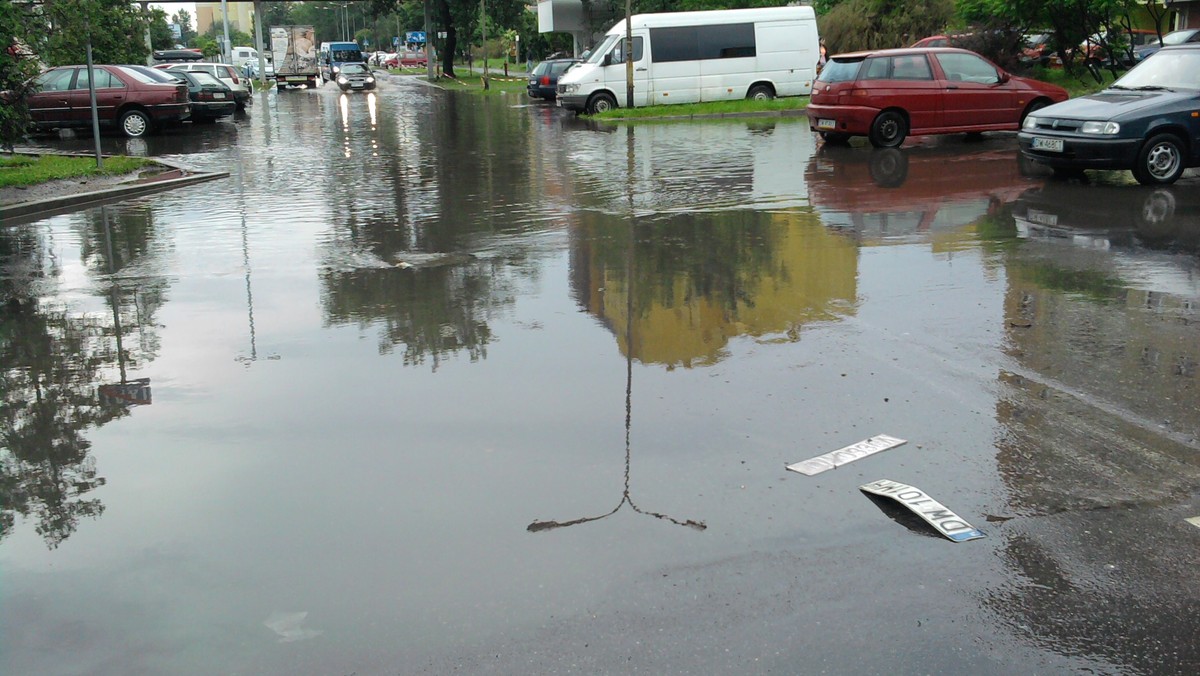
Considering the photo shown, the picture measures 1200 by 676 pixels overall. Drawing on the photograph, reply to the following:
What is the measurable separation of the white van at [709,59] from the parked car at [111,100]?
10911 millimetres

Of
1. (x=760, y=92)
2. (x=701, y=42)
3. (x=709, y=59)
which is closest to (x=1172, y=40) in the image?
(x=760, y=92)

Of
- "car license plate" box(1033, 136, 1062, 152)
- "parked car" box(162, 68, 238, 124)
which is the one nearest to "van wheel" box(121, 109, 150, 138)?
"parked car" box(162, 68, 238, 124)

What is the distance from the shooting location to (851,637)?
155 inches

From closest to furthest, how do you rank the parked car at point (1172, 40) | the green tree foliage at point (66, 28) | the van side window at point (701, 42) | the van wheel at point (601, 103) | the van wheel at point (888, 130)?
the green tree foliage at point (66, 28) → the van wheel at point (888, 130) → the van side window at point (701, 42) → the parked car at point (1172, 40) → the van wheel at point (601, 103)

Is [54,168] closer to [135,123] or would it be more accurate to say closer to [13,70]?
[13,70]

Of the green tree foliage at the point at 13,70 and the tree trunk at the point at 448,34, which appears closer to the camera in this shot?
the green tree foliage at the point at 13,70

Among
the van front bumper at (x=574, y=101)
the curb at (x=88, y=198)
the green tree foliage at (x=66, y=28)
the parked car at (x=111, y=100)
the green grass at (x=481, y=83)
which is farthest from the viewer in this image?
the green grass at (x=481, y=83)

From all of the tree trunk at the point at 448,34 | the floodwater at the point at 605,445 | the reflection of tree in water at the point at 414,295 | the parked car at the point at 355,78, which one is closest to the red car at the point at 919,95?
the floodwater at the point at 605,445

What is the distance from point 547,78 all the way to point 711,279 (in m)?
31.7

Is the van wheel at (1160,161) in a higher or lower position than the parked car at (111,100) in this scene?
lower

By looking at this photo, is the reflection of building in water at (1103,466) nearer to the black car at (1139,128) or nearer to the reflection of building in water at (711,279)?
the reflection of building in water at (711,279)

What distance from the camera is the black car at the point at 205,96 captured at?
29422mm

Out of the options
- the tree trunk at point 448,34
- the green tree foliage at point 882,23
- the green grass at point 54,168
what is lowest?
the green grass at point 54,168

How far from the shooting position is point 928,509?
4.92 meters
